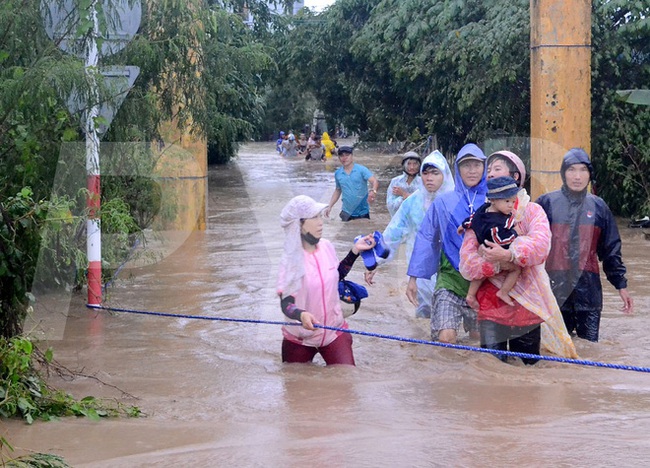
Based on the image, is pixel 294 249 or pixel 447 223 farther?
pixel 447 223

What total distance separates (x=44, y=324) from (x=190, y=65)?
8.13 ft

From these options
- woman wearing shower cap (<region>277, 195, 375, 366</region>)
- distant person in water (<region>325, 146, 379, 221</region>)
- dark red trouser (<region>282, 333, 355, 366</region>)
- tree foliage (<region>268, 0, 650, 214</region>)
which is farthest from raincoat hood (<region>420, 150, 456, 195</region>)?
tree foliage (<region>268, 0, 650, 214</region>)

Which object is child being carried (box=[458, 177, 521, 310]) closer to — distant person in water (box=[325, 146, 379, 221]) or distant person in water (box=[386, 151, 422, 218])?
distant person in water (box=[386, 151, 422, 218])

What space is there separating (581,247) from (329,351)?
2.13m

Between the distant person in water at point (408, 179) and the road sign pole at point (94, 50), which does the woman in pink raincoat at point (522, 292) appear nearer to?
the road sign pole at point (94, 50)

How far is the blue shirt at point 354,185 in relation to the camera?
46.4 ft

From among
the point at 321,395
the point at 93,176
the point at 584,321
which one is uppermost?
the point at 93,176

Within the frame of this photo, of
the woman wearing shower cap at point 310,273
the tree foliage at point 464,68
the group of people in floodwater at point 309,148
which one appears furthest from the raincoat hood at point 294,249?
the group of people in floodwater at point 309,148

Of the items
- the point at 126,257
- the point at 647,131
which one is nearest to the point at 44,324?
the point at 126,257

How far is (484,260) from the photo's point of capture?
6.48m

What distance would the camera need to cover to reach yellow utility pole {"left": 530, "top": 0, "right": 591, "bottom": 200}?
11195 millimetres

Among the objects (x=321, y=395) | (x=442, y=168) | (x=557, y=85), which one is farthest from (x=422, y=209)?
(x=557, y=85)

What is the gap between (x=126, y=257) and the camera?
10.3 metres

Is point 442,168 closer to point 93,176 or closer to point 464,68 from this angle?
point 93,176
